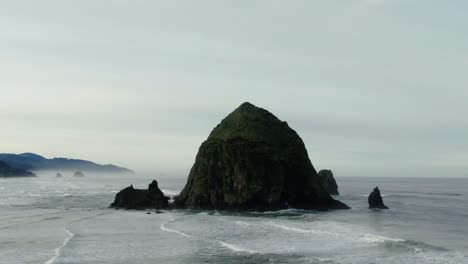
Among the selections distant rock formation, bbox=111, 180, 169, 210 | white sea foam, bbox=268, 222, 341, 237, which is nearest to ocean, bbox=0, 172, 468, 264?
white sea foam, bbox=268, 222, 341, 237

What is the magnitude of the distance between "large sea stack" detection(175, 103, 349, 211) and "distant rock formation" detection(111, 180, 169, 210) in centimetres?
337

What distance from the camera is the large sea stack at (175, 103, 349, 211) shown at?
78625mm

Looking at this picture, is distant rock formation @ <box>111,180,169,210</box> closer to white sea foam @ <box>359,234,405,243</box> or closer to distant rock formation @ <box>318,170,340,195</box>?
white sea foam @ <box>359,234,405,243</box>

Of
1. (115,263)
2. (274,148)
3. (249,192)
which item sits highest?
(274,148)

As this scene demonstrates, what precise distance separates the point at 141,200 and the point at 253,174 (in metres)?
21.6

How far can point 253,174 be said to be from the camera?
78750mm

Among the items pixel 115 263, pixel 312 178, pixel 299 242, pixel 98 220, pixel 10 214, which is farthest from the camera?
pixel 312 178

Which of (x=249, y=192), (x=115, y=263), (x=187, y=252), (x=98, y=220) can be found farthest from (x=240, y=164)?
(x=115, y=263)

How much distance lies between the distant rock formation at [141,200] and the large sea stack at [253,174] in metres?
3.37

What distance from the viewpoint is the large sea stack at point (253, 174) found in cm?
7862

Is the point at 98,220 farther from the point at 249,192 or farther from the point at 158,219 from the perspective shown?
the point at 249,192

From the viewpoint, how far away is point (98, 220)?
6688cm

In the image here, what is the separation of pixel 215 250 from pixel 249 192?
36.7 meters

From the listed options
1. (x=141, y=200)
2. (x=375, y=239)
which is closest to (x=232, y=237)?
(x=375, y=239)
